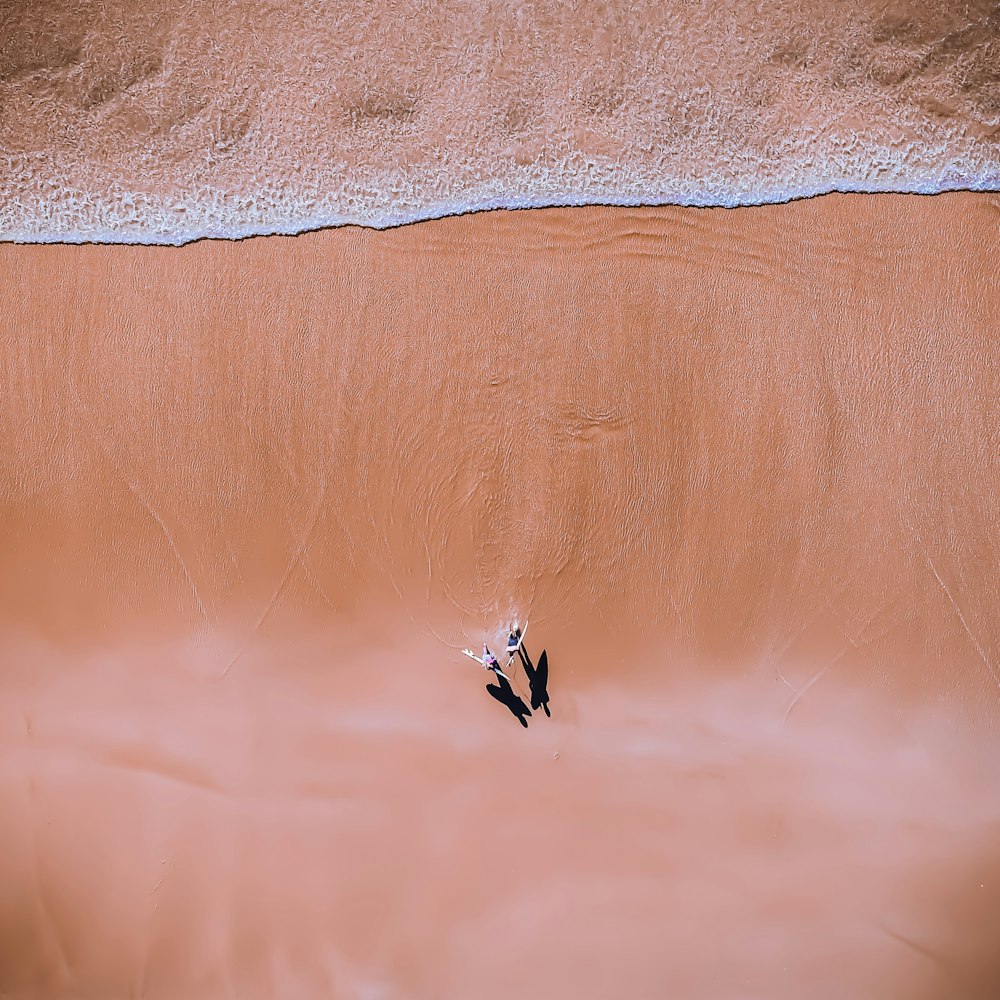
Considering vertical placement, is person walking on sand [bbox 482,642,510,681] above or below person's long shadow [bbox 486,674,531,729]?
above

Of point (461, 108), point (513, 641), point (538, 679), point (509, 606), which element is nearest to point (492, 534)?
point (509, 606)

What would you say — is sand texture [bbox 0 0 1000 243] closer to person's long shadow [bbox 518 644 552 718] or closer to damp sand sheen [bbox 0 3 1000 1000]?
damp sand sheen [bbox 0 3 1000 1000]

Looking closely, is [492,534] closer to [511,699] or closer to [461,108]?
[511,699]

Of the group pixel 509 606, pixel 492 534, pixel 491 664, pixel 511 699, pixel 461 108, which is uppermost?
pixel 461 108

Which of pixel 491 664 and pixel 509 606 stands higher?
pixel 509 606

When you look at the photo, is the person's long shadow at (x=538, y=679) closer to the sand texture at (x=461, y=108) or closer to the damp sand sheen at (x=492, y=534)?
the damp sand sheen at (x=492, y=534)

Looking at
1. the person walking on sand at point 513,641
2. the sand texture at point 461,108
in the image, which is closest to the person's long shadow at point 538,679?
the person walking on sand at point 513,641

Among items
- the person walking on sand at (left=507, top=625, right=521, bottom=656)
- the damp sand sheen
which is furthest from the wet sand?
the person walking on sand at (left=507, top=625, right=521, bottom=656)
